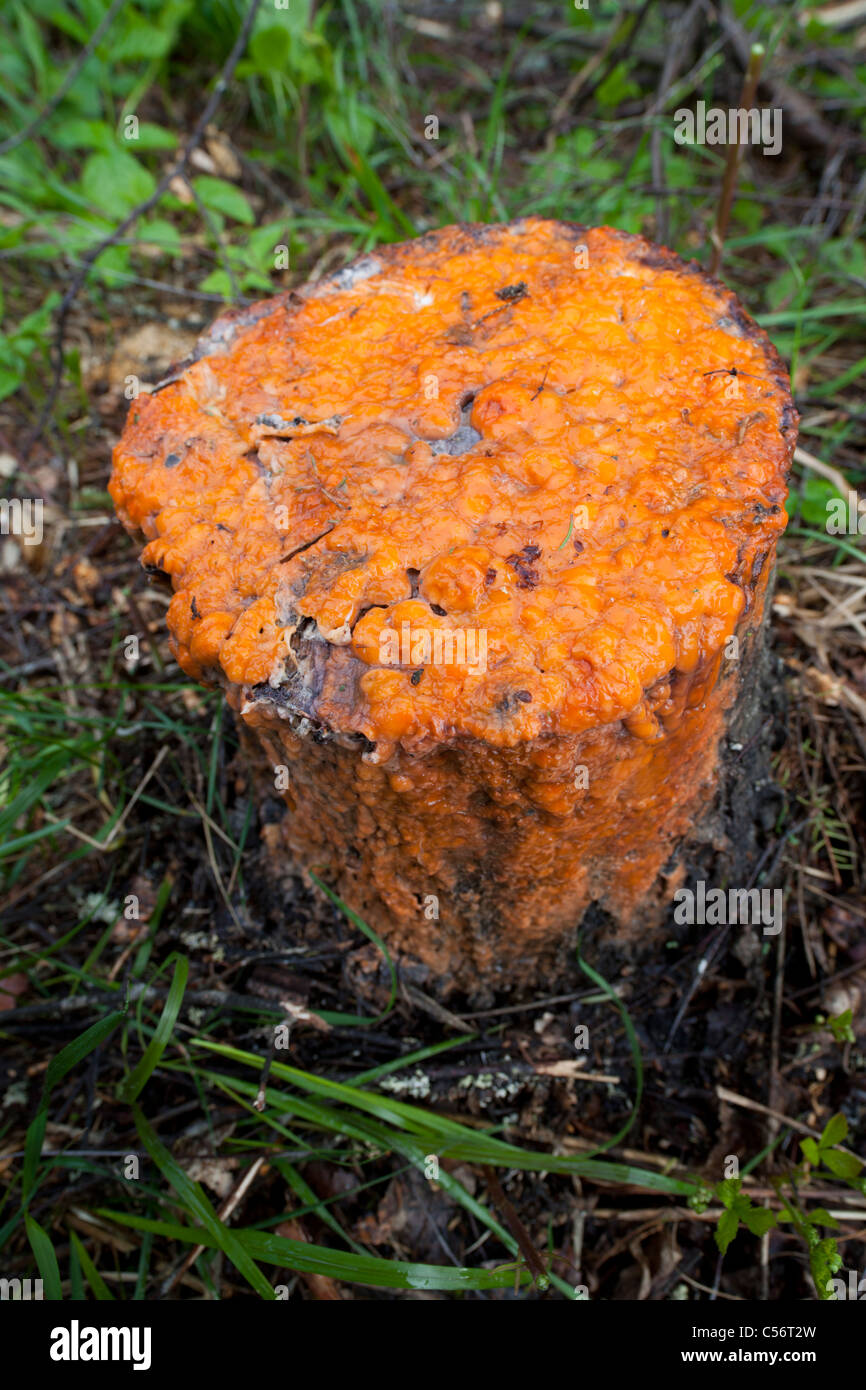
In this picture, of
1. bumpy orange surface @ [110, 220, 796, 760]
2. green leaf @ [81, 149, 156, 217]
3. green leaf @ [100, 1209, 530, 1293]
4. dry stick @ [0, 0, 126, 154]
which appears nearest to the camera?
bumpy orange surface @ [110, 220, 796, 760]

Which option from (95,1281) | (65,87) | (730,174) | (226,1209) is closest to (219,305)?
(65,87)

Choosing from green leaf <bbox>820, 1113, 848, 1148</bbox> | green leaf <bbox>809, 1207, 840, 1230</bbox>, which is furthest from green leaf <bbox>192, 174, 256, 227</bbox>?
green leaf <bbox>809, 1207, 840, 1230</bbox>

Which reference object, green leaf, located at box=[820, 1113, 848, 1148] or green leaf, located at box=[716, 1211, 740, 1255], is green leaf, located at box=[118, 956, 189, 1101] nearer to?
green leaf, located at box=[716, 1211, 740, 1255]

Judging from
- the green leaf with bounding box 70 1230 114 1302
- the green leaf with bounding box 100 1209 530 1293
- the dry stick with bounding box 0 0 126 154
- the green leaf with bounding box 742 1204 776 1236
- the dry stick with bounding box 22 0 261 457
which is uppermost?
the dry stick with bounding box 0 0 126 154

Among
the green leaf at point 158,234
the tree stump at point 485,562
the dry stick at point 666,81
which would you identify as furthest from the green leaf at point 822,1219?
the green leaf at point 158,234

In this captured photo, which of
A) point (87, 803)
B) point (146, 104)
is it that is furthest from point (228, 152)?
point (87, 803)

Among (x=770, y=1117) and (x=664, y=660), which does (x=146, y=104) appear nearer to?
(x=664, y=660)

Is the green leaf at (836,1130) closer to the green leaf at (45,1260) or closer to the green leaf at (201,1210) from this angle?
the green leaf at (201,1210)
